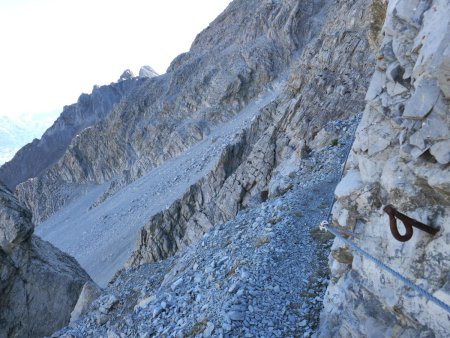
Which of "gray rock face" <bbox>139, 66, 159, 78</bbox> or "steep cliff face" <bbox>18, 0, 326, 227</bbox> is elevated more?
"gray rock face" <bbox>139, 66, 159, 78</bbox>

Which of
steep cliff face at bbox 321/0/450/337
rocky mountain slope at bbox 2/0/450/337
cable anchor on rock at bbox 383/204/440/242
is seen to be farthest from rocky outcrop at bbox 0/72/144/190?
cable anchor on rock at bbox 383/204/440/242

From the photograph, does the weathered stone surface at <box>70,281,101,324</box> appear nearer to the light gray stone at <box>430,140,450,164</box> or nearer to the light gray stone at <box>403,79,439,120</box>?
the light gray stone at <box>403,79,439,120</box>

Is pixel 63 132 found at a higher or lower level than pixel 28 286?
higher

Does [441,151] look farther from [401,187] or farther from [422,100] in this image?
[401,187]

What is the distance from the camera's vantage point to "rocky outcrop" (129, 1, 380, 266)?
31547 mm

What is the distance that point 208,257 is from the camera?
17.1 m

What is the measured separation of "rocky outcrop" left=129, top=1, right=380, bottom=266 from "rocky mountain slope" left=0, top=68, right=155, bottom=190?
307 feet

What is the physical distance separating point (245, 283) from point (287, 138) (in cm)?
2107

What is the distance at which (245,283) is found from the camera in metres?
13.3

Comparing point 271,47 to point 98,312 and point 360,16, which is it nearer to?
point 360,16

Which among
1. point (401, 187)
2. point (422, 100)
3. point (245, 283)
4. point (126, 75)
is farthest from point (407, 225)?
point (126, 75)

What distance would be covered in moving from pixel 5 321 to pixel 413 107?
28.3 meters

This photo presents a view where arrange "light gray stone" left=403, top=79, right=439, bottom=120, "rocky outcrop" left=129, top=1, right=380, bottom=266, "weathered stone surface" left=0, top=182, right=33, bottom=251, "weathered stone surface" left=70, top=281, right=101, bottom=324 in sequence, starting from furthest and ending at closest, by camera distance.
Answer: "rocky outcrop" left=129, top=1, right=380, bottom=266 < "weathered stone surface" left=0, top=182, right=33, bottom=251 < "weathered stone surface" left=70, top=281, right=101, bottom=324 < "light gray stone" left=403, top=79, right=439, bottom=120

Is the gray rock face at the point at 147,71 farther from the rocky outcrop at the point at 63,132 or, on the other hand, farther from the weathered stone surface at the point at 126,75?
the rocky outcrop at the point at 63,132
